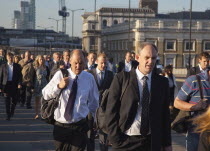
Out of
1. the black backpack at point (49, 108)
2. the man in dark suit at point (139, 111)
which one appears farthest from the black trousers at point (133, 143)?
the black backpack at point (49, 108)

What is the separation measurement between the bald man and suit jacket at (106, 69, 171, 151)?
1365mm

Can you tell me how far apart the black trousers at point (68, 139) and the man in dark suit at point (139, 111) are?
146cm

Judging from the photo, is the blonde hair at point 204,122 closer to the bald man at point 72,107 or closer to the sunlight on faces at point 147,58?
the sunlight on faces at point 147,58

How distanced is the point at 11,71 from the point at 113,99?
34.5ft

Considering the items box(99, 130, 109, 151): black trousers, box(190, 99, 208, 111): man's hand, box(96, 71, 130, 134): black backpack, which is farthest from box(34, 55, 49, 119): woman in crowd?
box(190, 99, 208, 111): man's hand

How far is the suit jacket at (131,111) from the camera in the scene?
17.8 feet

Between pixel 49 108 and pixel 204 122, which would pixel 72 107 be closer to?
pixel 49 108

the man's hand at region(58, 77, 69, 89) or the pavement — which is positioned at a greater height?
the man's hand at region(58, 77, 69, 89)

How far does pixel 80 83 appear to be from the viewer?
703 centimetres

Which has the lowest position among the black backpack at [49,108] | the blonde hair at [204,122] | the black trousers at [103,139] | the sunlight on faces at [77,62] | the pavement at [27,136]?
the pavement at [27,136]

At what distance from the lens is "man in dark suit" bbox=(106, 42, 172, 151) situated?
5426mm

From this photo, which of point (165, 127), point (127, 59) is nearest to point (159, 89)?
point (165, 127)

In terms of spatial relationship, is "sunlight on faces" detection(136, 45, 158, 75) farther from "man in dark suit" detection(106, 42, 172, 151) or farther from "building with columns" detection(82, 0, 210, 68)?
"building with columns" detection(82, 0, 210, 68)

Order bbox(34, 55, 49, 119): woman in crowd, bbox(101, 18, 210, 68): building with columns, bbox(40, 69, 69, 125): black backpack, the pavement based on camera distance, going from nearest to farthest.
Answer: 1. bbox(40, 69, 69, 125): black backpack
2. the pavement
3. bbox(34, 55, 49, 119): woman in crowd
4. bbox(101, 18, 210, 68): building with columns
